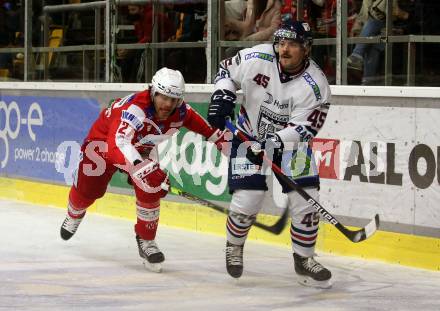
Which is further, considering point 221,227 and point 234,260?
point 221,227

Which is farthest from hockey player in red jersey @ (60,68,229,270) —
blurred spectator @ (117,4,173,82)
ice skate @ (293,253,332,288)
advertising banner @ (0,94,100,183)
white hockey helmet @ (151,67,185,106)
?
advertising banner @ (0,94,100,183)

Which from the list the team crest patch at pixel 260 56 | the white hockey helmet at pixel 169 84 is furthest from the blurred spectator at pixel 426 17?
the white hockey helmet at pixel 169 84

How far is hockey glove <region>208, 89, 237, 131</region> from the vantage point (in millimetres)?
5973

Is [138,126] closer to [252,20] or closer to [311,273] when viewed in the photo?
[311,273]

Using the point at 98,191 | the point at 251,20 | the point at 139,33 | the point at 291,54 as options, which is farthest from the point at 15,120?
the point at 291,54

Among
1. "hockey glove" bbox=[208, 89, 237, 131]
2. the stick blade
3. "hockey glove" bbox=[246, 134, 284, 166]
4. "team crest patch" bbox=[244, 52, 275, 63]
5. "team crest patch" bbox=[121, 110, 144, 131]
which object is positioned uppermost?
"team crest patch" bbox=[244, 52, 275, 63]

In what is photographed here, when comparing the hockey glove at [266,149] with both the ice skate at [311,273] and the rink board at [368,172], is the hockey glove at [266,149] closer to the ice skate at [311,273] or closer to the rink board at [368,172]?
the ice skate at [311,273]

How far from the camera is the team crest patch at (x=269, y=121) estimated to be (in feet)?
19.9

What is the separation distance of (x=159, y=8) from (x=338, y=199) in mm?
2704

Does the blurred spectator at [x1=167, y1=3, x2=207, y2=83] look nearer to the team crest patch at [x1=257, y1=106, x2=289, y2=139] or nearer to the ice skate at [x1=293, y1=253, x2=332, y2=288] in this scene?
the team crest patch at [x1=257, y1=106, x2=289, y2=139]

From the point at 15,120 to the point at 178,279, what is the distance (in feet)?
15.4

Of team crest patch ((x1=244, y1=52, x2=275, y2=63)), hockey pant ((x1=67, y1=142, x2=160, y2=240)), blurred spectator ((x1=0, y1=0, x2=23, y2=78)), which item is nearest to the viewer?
team crest patch ((x1=244, y1=52, x2=275, y2=63))

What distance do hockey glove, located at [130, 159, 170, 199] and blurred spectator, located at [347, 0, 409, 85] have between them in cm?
162

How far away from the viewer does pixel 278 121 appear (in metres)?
6.08
